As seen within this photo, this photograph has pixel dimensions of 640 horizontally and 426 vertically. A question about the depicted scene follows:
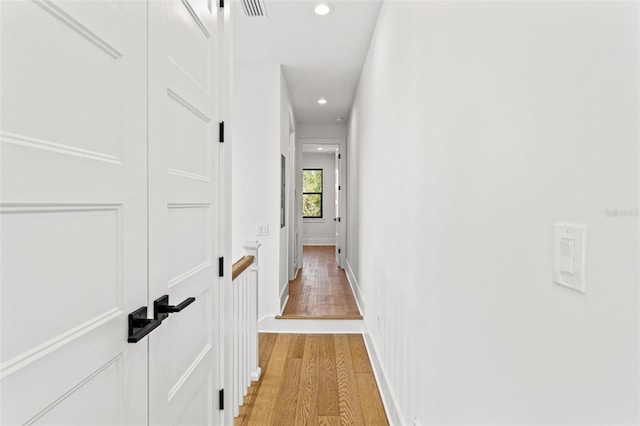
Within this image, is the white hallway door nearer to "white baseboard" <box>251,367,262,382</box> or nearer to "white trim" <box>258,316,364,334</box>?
"white baseboard" <box>251,367,262,382</box>

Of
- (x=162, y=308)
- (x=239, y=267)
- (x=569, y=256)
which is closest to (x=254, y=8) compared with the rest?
(x=239, y=267)

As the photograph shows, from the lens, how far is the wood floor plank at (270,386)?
2.19 m

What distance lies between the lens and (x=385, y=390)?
2307 mm

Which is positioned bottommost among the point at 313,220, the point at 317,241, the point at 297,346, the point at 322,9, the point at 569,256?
the point at 297,346

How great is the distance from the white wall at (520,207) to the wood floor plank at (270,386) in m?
0.95

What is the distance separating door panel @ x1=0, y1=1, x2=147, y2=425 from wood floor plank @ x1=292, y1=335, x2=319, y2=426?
1.44 metres

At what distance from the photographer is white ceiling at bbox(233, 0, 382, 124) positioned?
263 cm

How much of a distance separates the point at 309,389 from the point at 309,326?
1.14 metres

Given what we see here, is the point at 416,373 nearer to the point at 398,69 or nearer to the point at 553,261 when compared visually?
the point at 553,261

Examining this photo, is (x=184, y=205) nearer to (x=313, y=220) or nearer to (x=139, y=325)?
(x=139, y=325)

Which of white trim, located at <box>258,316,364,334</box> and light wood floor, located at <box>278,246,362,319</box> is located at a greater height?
light wood floor, located at <box>278,246,362,319</box>

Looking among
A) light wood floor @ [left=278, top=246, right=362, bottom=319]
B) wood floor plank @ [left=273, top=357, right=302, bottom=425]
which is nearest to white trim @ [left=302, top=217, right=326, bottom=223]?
light wood floor @ [left=278, top=246, right=362, bottom=319]

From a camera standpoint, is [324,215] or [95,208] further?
[324,215]

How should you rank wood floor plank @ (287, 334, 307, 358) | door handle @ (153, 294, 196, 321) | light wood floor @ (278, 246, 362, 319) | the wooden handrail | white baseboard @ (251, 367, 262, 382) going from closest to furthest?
door handle @ (153, 294, 196, 321) → the wooden handrail → white baseboard @ (251, 367, 262, 382) → wood floor plank @ (287, 334, 307, 358) → light wood floor @ (278, 246, 362, 319)
